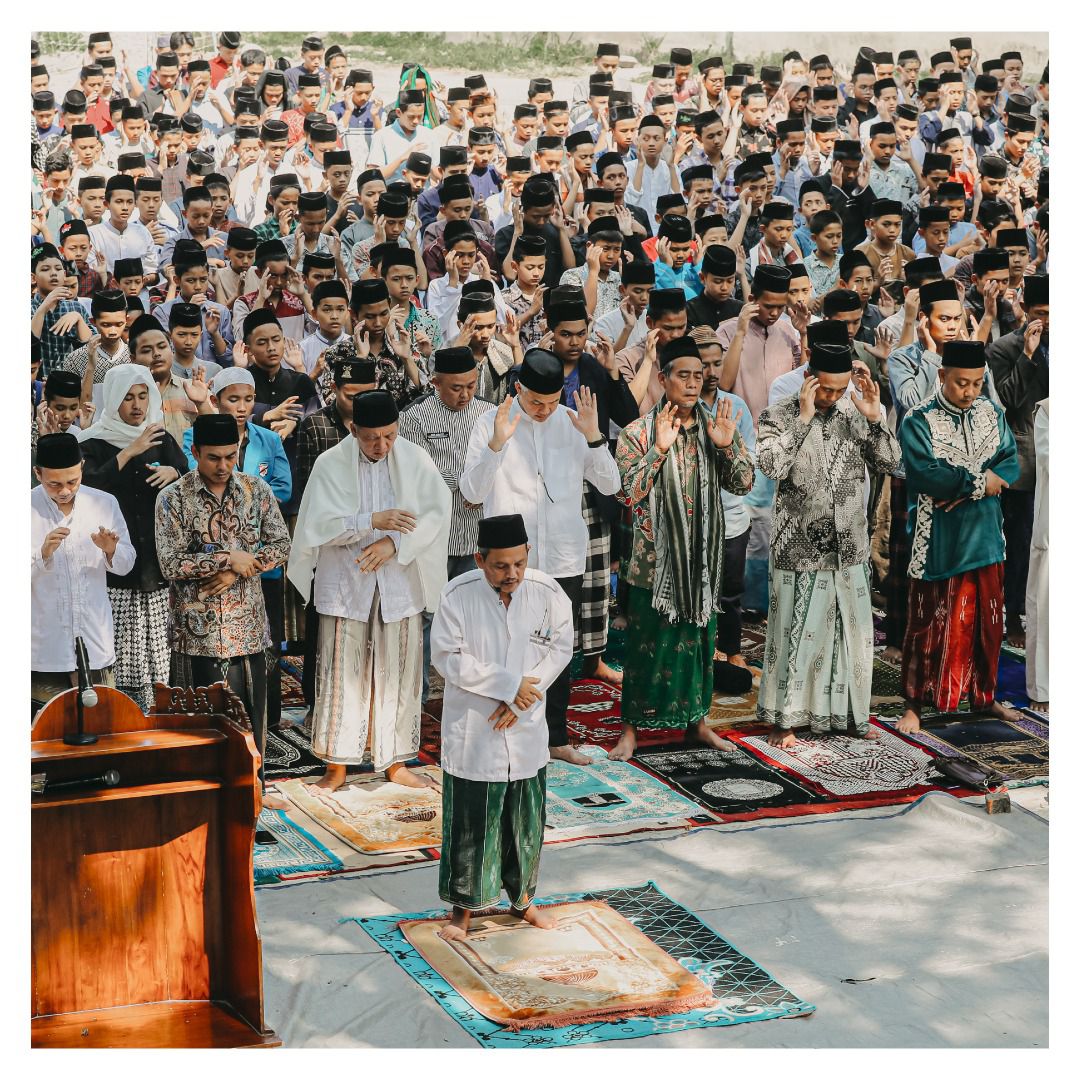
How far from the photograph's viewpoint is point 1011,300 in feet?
32.8

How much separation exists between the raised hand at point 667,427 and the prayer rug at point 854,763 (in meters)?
1.43

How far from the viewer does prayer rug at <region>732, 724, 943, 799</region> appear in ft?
24.1

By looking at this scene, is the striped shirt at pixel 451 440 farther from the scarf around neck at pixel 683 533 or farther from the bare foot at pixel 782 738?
the bare foot at pixel 782 738

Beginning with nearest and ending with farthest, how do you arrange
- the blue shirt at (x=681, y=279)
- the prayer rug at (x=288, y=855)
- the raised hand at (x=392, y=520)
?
the prayer rug at (x=288, y=855), the raised hand at (x=392, y=520), the blue shirt at (x=681, y=279)

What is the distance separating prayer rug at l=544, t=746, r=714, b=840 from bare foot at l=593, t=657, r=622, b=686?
980mm

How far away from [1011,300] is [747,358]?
1.84 m

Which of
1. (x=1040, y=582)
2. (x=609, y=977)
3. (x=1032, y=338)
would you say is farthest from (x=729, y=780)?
(x=1032, y=338)

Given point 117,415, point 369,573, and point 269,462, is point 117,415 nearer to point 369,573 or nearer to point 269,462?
point 269,462

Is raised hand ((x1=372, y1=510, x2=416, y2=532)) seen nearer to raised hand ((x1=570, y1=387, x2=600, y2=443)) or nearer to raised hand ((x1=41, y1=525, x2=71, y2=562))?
raised hand ((x1=570, y1=387, x2=600, y2=443))

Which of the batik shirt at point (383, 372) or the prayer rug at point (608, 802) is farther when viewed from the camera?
the batik shirt at point (383, 372)

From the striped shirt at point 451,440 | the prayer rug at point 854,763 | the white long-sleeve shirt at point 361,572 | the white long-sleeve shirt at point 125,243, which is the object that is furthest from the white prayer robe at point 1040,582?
the white long-sleeve shirt at point 125,243

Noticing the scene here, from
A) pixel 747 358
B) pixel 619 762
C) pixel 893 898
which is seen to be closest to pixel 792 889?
pixel 893 898

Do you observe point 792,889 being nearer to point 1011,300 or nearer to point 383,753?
point 383,753

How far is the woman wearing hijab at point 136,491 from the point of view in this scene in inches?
291
